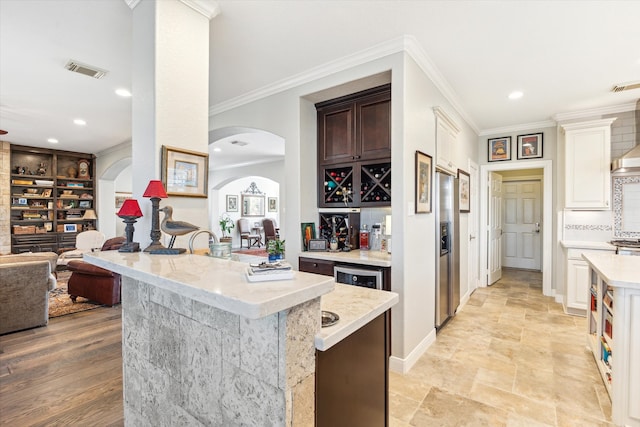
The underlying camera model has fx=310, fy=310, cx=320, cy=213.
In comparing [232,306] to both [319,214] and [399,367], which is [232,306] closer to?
[399,367]

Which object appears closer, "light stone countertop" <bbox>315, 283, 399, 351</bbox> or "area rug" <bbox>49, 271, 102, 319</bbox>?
"light stone countertop" <bbox>315, 283, 399, 351</bbox>

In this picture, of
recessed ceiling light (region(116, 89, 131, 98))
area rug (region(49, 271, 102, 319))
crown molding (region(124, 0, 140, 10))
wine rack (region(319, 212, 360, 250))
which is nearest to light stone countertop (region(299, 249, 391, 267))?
wine rack (region(319, 212, 360, 250))

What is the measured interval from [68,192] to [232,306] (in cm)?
904

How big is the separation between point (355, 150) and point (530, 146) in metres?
3.45

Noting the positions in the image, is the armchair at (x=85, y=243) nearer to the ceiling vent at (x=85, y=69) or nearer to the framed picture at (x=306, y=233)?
the ceiling vent at (x=85, y=69)

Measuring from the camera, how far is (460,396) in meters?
2.27

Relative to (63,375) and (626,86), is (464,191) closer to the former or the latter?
(626,86)

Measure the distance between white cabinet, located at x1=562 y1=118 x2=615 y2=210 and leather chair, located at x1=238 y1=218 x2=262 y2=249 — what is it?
8.51 metres

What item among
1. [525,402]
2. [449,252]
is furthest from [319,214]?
[525,402]

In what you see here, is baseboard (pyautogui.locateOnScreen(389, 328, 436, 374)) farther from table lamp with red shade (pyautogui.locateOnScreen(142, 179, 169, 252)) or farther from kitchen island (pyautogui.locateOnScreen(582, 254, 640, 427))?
table lamp with red shade (pyautogui.locateOnScreen(142, 179, 169, 252))

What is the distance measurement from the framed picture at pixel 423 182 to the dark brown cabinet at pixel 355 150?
0.29 m

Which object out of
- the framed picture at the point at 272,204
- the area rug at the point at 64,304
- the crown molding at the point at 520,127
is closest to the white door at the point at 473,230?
the crown molding at the point at 520,127

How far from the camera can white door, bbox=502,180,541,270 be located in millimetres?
6621

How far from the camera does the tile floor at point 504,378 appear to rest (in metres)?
2.06
